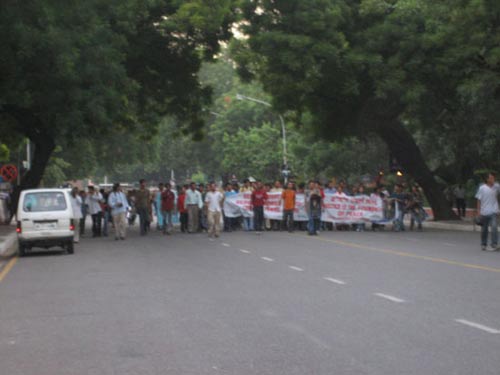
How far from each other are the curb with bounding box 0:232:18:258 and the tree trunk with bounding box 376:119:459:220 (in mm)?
15483

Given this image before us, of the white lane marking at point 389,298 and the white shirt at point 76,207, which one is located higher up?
the white shirt at point 76,207

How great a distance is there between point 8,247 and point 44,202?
11.3ft

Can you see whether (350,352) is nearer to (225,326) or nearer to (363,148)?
(225,326)

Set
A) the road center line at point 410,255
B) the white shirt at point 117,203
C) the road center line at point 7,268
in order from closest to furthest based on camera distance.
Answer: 1. the road center line at point 410,255
2. the road center line at point 7,268
3. the white shirt at point 117,203

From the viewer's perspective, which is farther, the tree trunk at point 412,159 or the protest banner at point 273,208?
the tree trunk at point 412,159

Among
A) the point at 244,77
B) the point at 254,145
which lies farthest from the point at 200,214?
the point at 254,145

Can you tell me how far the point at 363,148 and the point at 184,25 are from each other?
23.8m

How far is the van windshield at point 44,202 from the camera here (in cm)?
2342

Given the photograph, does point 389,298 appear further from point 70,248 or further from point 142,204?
point 142,204

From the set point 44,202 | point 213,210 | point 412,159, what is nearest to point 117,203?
point 213,210

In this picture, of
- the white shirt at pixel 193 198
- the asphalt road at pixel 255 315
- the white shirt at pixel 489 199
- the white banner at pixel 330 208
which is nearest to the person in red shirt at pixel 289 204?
the white banner at pixel 330 208

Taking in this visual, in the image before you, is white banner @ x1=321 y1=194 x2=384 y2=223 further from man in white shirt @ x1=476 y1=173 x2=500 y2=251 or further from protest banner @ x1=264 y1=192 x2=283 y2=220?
man in white shirt @ x1=476 y1=173 x2=500 y2=251

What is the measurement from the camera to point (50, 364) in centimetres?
805

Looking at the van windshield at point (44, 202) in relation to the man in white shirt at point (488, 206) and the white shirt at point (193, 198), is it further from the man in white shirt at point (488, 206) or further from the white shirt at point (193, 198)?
the white shirt at point (193, 198)
